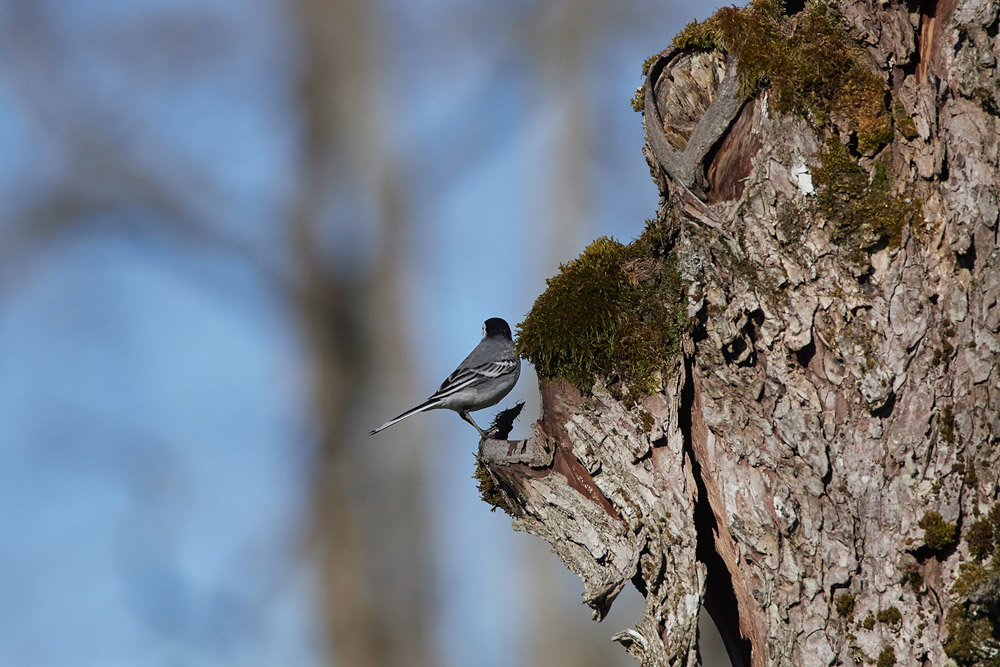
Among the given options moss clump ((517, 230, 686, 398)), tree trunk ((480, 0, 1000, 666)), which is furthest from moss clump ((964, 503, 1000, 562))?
moss clump ((517, 230, 686, 398))

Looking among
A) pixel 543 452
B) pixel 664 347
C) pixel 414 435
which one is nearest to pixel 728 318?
pixel 664 347

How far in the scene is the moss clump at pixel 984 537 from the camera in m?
2.61

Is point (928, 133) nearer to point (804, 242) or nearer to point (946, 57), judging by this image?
point (946, 57)

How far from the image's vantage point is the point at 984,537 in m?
2.61

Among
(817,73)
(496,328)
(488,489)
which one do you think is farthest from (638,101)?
(496,328)

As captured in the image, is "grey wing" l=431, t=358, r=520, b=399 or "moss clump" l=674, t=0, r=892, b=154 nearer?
"moss clump" l=674, t=0, r=892, b=154

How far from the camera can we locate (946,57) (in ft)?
9.16

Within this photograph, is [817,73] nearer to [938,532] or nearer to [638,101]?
[638,101]

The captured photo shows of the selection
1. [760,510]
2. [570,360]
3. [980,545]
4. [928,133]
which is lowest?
[980,545]

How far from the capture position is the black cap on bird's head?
21.0ft

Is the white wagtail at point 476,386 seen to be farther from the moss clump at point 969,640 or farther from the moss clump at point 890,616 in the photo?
the moss clump at point 969,640

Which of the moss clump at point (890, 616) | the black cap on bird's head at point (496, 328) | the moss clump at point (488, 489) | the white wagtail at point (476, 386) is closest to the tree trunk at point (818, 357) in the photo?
the moss clump at point (890, 616)

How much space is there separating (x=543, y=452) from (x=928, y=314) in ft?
4.97

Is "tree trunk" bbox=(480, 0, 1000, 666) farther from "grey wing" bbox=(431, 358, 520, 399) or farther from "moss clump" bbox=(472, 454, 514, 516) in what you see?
"grey wing" bbox=(431, 358, 520, 399)
